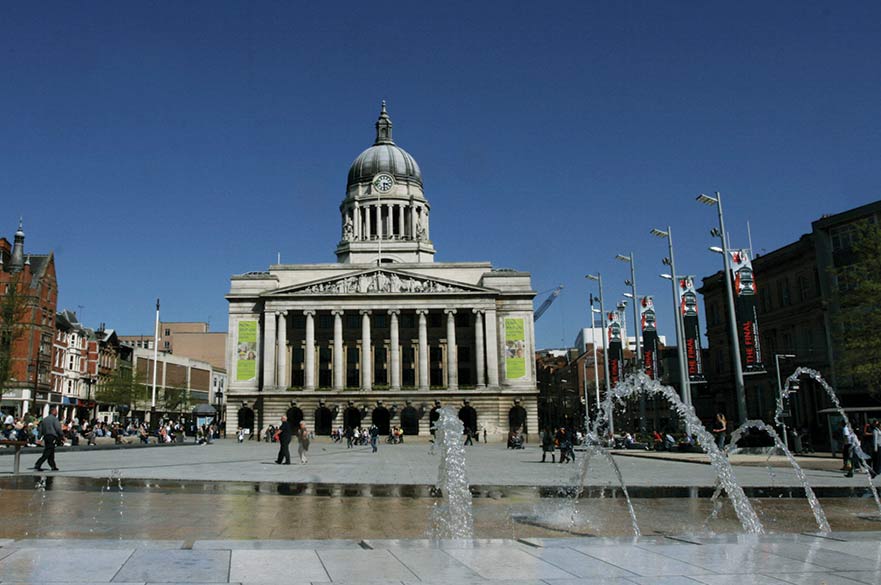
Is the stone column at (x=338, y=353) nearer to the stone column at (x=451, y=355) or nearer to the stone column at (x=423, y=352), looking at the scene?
the stone column at (x=423, y=352)

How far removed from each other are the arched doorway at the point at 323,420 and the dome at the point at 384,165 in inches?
1650

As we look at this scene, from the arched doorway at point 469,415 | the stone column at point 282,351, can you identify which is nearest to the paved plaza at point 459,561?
the arched doorway at point 469,415

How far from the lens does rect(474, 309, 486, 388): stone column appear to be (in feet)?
292

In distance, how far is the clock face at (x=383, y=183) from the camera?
114875mm

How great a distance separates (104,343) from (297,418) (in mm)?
31263

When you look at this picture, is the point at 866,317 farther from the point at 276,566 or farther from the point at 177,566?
the point at 177,566

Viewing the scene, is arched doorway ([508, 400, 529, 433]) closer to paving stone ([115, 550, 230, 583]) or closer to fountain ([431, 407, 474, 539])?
fountain ([431, 407, 474, 539])

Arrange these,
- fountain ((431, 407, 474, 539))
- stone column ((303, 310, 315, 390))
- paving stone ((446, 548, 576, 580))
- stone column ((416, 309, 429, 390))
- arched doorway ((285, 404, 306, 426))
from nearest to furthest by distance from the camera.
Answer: paving stone ((446, 548, 576, 580)), fountain ((431, 407, 474, 539)), arched doorway ((285, 404, 306, 426)), stone column ((416, 309, 429, 390)), stone column ((303, 310, 315, 390))

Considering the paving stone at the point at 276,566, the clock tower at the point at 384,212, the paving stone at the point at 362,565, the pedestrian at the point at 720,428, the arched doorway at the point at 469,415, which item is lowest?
the paving stone at the point at 362,565

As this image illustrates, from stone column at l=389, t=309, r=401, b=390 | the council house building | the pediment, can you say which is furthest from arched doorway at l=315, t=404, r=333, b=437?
the pediment

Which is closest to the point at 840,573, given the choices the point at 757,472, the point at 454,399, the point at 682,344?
the point at 757,472

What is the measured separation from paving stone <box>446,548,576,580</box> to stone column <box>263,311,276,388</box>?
270 ft

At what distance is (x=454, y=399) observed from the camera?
8794 cm

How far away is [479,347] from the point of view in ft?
296
